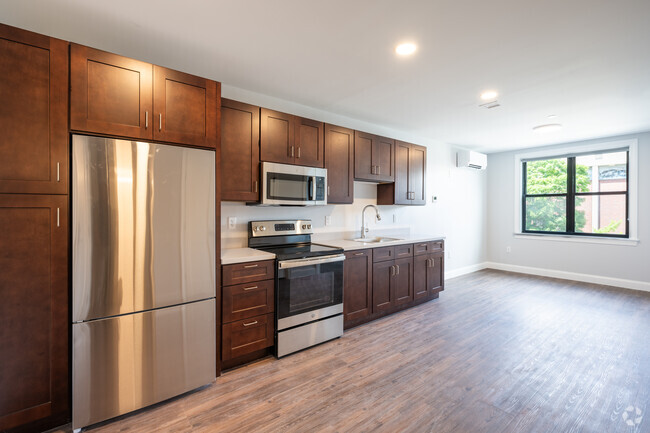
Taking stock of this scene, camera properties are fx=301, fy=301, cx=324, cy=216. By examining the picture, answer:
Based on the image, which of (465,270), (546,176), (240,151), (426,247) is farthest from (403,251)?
(546,176)

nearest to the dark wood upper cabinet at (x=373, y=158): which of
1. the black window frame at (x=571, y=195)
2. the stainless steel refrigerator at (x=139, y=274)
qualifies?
the stainless steel refrigerator at (x=139, y=274)

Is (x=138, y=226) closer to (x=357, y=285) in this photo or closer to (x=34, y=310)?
(x=34, y=310)

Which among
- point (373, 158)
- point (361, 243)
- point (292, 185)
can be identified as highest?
point (373, 158)

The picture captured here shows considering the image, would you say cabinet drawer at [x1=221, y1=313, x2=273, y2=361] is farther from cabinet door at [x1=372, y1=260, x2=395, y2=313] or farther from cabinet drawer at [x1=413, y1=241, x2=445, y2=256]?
cabinet drawer at [x1=413, y1=241, x2=445, y2=256]

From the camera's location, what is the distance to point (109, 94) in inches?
74.9

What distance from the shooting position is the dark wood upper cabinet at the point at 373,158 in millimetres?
3729

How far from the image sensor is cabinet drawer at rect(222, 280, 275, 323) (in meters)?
2.42

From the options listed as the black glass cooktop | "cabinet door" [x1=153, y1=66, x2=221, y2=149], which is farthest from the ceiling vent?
"cabinet door" [x1=153, y1=66, x2=221, y2=149]

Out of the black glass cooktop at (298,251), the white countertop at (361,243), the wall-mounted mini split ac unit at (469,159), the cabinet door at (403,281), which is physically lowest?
the cabinet door at (403,281)

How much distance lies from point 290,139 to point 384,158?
4.82ft

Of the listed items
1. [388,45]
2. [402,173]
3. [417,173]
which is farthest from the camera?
[417,173]

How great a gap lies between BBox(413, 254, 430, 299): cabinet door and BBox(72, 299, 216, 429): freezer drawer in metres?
2.70

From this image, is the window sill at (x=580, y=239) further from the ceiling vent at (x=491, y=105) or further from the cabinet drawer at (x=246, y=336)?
the cabinet drawer at (x=246, y=336)

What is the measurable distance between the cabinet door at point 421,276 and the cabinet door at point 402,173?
0.85 m
